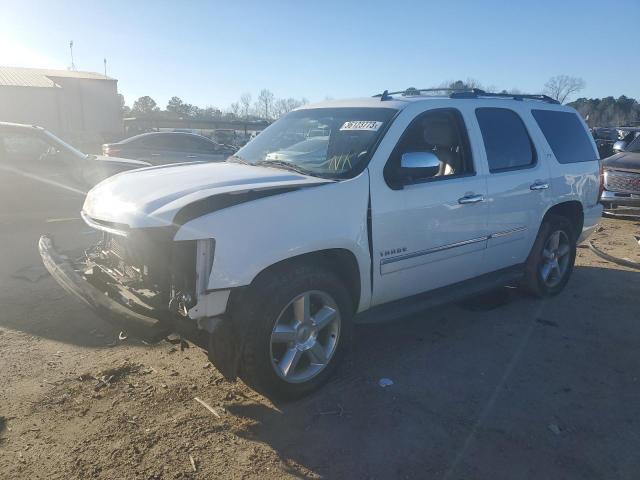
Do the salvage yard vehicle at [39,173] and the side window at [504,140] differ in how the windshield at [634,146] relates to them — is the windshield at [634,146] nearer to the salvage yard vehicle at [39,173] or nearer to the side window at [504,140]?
the side window at [504,140]

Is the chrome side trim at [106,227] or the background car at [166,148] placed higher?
the background car at [166,148]

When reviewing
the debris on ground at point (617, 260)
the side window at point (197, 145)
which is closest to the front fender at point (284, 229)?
the debris on ground at point (617, 260)

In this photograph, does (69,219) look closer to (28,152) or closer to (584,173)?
(28,152)

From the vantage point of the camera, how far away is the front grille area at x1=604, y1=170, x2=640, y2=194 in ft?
32.5

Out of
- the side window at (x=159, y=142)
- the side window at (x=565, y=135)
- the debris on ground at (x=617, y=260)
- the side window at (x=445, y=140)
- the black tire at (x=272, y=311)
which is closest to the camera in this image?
the black tire at (x=272, y=311)

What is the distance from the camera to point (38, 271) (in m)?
5.93

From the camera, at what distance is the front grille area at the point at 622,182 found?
9.90 m

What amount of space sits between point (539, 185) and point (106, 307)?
13.0 feet

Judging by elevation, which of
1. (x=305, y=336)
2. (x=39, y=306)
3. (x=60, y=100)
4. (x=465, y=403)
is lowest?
(x=465, y=403)

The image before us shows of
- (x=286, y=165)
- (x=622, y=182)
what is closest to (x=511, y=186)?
(x=286, y=165)

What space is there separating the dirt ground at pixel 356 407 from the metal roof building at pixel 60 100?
34.0m

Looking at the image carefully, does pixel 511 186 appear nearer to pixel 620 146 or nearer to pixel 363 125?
pixel 363 125

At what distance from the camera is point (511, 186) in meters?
4.63

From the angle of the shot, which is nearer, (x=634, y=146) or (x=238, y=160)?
(x=238, y=160)
